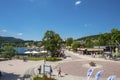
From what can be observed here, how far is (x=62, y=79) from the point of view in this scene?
3109 cm

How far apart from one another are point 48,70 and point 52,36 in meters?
42.4

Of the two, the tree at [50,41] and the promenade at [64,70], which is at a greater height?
the tree at [50,41]

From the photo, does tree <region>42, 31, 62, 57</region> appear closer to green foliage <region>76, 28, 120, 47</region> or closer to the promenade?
the promenade

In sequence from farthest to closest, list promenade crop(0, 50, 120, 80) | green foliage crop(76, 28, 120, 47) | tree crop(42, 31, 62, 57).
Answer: green foliage crop(76, 28, 120, 47) → tree crop(42, 31, 62, 57) → promenade crop(0, 50, 120, 80)

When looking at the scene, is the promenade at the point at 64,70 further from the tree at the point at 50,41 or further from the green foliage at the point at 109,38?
the green foliage at the point at 109,38

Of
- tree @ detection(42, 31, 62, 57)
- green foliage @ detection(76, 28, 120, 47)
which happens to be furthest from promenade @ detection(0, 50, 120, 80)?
green foliage @ detection(76, 28, 120, 47)

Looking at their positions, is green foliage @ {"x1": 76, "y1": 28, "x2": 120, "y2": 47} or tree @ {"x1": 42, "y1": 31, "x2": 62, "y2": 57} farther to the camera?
green foliage @ {"x1": 76, "y1": 28, "x2": 120, "y2": 47}

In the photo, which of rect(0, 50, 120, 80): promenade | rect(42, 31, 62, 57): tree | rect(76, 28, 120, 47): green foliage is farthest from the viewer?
rect(76, 28, 120, 47): green foliage

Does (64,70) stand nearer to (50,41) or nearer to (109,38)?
(50,41)

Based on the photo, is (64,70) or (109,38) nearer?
(64,70)

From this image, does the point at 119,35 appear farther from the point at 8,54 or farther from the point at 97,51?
the point at 8,54

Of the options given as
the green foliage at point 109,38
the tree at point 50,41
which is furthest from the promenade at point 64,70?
the green foliage at point 109,38

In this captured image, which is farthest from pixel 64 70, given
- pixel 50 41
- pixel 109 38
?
pixel 109 38

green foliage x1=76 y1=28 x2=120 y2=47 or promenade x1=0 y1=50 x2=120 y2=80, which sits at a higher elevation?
green foliage x1=76 y1=28 x2=120 y2=47
